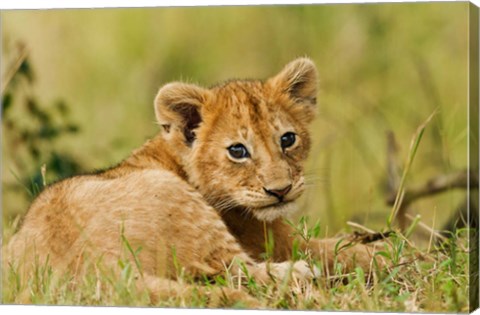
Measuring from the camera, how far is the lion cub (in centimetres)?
846

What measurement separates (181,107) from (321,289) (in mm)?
1395

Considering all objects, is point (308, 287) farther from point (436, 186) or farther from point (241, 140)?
point (436, 186)

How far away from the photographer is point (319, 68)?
29.9 ft

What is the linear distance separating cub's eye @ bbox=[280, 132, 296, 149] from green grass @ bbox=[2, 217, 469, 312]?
65 cm

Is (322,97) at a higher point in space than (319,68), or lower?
lower

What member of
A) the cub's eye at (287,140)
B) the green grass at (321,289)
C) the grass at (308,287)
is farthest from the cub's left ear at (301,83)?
the green grass at (321,289)

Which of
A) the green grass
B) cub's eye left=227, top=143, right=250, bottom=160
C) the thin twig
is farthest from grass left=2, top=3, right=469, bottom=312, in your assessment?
cub's eye left=227, top=143, right=250, bottom=160

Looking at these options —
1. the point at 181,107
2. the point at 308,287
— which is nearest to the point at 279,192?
the point at 308,287

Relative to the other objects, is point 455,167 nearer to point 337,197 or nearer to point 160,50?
point 337,197

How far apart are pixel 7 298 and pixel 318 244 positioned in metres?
1.90

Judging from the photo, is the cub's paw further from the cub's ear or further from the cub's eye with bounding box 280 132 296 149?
the cub's ear

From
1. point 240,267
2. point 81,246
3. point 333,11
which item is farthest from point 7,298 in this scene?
point 333,11

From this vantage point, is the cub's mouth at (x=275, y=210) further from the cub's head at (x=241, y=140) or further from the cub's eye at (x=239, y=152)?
the cub's eye at (x=239, y=152)

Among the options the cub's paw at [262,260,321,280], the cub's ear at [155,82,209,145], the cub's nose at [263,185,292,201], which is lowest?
the cub's paw at [262,260,321,280]
